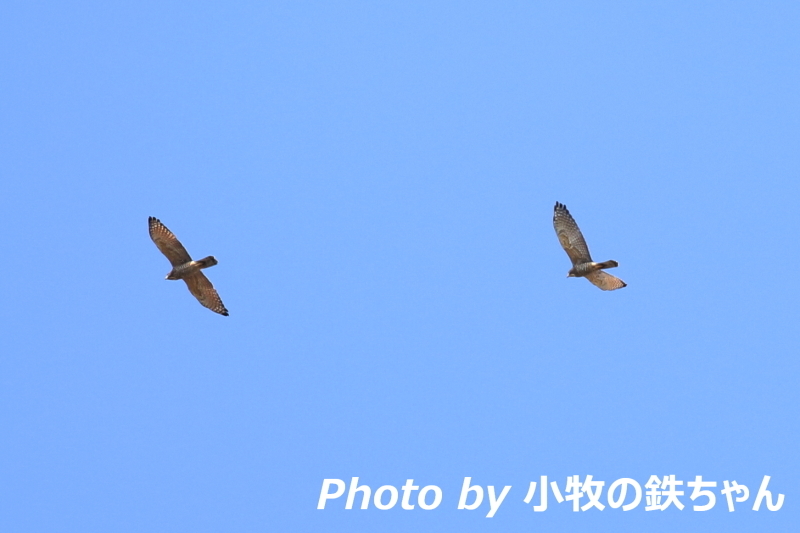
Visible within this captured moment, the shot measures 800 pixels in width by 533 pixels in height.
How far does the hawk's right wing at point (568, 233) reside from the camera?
105 feet

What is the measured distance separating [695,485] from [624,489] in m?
1.80

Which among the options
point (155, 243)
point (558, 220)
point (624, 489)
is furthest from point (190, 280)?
point (624, 489)

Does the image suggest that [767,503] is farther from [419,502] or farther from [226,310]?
[226,310]

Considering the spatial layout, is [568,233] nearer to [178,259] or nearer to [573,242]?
[573,242]

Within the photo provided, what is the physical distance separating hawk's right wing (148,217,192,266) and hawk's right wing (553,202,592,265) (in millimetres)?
8703

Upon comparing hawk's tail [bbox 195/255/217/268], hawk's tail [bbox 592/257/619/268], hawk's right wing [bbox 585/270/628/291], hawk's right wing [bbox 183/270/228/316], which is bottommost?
hawk's tail [bbox 195/255/217/268]

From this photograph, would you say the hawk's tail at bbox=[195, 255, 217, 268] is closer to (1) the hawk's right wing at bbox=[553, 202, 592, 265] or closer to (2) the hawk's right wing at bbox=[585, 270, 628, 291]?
(1) the hawk's right wing at bbox=[553, 202, 592, 265]

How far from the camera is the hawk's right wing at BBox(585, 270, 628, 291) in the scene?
32259 mm

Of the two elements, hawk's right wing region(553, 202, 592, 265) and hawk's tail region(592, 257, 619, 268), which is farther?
hawk's right wing region(553, 202, 592, 265)

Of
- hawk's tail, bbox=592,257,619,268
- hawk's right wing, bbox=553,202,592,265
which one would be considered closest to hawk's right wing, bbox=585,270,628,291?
hawk's right wing, bbox=553,202,592,265

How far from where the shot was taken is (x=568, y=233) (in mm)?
32062

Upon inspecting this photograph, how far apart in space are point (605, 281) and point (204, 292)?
31.5 feet

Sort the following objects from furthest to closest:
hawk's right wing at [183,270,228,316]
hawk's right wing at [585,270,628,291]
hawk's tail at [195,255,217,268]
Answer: hawk's right wing at [585,270,628,291] < hawk's right wing at [183,270,228,316] < hawk's tail at [195,255,217,268]

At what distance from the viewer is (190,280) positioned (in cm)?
3141
